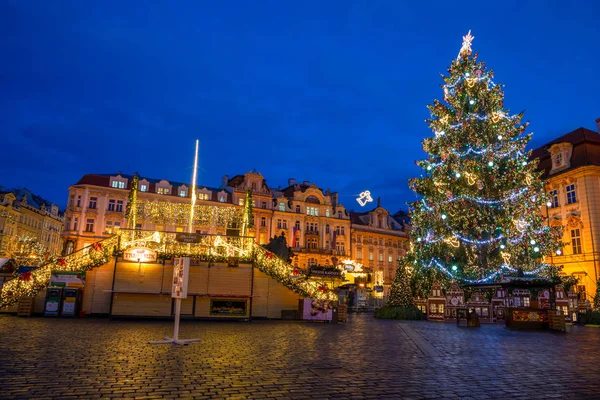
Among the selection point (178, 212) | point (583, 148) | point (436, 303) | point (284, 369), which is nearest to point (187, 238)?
point (178, 212)

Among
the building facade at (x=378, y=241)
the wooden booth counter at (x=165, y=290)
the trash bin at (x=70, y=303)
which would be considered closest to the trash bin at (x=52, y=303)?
the trash bin at (x=70, y=303)

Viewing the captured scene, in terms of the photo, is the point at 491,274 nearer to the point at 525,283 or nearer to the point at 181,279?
the point at 525,283

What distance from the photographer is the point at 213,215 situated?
2516 centimetres

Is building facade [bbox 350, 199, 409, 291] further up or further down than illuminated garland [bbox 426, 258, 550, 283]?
further up

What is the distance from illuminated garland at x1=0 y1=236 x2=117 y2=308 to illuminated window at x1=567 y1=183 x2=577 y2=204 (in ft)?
121

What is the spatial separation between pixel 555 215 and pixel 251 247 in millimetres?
30487

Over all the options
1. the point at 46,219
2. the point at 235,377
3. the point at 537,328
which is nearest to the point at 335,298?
the point at 537,328

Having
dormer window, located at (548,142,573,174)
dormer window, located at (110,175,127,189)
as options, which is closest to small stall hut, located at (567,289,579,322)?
dormer window, located at (548,142,573,174)

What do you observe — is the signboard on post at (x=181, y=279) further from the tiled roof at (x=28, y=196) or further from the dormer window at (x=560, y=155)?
the tiled roof at (x=28, y=196)

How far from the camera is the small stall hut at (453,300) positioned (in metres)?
26.6

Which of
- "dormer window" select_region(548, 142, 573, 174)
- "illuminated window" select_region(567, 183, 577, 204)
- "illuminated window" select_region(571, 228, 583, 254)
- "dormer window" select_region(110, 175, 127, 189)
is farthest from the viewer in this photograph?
"dormer window" select_region(110, 175, 127, 189)

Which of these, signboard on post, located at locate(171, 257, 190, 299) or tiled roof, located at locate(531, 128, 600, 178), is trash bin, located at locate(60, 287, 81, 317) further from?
tiled roof, located at locate(531, 128, 600, 178)

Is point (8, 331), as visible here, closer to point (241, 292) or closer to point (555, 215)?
point (241, 292)

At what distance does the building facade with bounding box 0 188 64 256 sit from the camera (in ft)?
248
